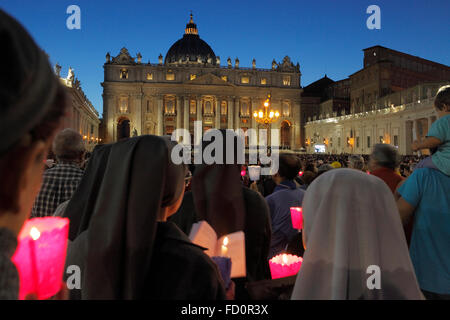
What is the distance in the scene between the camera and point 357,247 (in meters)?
1.73

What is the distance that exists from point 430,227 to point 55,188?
3.32 m

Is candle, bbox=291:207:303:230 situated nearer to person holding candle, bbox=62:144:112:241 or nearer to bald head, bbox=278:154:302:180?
bald head, bbox=278:154:302:180

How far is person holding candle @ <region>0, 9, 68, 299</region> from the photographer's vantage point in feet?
→ 2.28

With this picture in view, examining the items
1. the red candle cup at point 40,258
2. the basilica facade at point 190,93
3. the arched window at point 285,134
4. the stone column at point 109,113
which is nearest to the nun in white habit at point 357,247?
the red candle cup at point 40,258

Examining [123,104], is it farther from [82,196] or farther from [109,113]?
[82,196]

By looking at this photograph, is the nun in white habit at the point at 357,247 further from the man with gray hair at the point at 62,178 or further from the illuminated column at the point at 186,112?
the illuminated column at the point at 186,112

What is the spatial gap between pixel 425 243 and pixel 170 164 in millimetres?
2064

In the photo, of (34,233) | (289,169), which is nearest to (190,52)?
(289,169)

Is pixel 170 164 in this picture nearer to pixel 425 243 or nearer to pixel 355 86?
pixel 425 243

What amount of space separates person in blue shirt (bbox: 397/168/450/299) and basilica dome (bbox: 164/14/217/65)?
6631 cm

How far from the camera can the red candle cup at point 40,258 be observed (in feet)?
3.43

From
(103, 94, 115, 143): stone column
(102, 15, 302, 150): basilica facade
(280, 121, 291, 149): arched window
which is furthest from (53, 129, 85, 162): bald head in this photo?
(280, 121, 291, 149): arched window

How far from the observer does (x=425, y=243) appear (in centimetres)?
260
